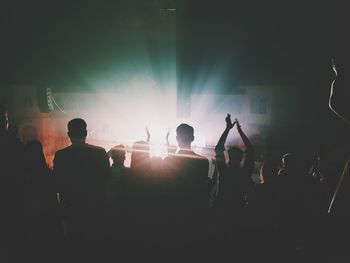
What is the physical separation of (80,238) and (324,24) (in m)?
4.46

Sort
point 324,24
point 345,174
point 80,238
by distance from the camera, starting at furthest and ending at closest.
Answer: point 324,24 → point 80,238 → point 345,174

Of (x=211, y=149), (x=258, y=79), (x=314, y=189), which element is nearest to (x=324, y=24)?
(x=258, y=79)

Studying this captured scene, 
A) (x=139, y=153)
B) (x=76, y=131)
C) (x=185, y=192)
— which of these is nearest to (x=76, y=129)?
(x=76, y=131)

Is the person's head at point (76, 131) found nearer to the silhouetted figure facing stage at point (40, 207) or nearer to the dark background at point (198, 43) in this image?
the silhouetted figure facing stage at point (40, 207)

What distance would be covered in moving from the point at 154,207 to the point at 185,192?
324 mm

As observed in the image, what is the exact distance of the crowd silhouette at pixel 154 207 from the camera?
263 cm

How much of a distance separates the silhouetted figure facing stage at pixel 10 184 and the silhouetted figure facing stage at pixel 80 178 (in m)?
0.32

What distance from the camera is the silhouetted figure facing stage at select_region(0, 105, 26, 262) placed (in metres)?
2.49

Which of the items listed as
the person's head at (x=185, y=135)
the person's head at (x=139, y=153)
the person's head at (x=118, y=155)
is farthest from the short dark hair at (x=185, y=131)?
the person's head at (x=118, y=155)

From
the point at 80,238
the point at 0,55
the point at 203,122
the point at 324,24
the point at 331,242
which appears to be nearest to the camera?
the point at 331,242

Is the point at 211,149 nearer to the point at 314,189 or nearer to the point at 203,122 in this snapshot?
the point at 203,122

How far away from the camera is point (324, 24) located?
14.2ft

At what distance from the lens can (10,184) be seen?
2502 mm

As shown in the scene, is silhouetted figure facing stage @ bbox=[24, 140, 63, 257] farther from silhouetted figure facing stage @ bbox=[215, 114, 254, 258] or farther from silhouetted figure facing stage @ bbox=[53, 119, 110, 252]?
silhouetted figure facing stage @ bbox=[215, 114, 254, 258]
